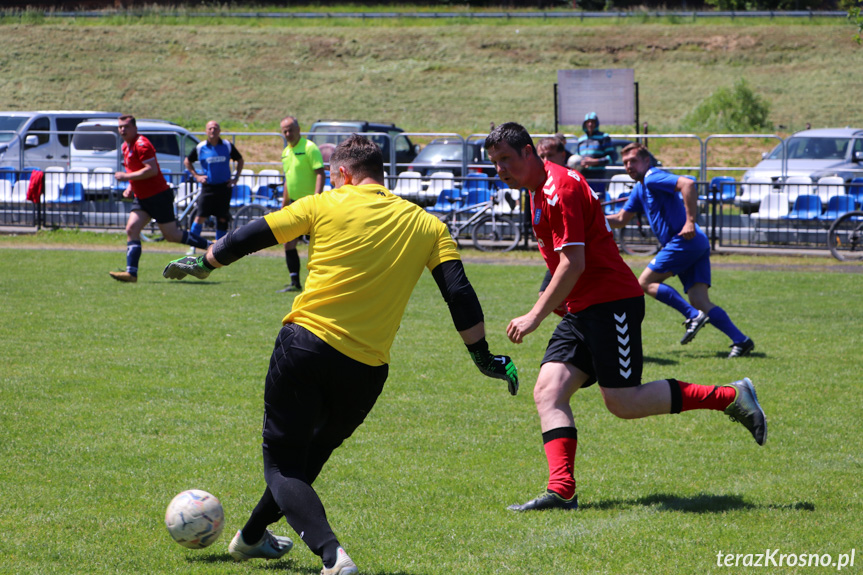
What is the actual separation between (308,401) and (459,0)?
66852 millimetres

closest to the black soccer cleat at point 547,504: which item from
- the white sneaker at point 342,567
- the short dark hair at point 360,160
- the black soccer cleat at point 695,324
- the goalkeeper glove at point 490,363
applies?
the goalkeeper glove at point 490,363

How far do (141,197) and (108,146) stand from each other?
11117 mm

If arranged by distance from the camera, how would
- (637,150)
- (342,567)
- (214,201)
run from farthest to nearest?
(214,201) → (637,150) → (342,567)

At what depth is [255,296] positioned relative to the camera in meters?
11.5

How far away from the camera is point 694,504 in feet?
15.5

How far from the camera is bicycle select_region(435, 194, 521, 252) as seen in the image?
17078 millimetres

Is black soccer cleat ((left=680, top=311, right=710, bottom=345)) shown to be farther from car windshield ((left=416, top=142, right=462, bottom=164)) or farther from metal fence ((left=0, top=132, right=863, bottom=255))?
car windshield ((left=416, top=142, right=462, bottom=164))

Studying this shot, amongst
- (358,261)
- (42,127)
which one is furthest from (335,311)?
(42,127)

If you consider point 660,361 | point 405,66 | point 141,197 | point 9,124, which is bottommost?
point 660,361

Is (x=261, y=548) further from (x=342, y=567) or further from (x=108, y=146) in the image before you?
(x=108, y=146)

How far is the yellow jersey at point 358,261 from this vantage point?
3639 mm

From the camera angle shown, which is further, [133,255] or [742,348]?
[133,255]

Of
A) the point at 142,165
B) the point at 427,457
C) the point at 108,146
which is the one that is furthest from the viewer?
the point at 108,146

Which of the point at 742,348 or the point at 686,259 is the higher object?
the point at 686,259
